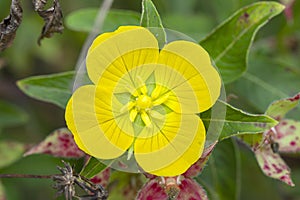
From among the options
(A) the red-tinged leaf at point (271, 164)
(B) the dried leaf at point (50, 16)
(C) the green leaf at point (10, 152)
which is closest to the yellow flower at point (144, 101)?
(B) the dried leaf at point (50, 16)

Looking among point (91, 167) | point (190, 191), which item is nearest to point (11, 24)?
point (91, 167)

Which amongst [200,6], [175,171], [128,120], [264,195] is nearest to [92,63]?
[128,120]

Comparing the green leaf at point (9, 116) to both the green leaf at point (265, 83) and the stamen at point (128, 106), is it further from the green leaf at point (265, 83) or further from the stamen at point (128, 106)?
the stamen at point (128, 106)

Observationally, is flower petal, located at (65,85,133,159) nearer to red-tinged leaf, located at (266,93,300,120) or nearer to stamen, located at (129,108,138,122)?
stamen, located at (129,108,138,122)

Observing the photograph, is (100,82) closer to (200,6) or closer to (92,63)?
(92,63)

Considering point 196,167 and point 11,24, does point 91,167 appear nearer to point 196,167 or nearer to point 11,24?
point 196,167

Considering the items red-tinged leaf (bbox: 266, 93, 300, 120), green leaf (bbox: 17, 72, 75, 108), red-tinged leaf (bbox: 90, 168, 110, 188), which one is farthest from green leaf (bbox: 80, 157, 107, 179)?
red-tinged leaf (bbox: 266, 93, 300, 120)
